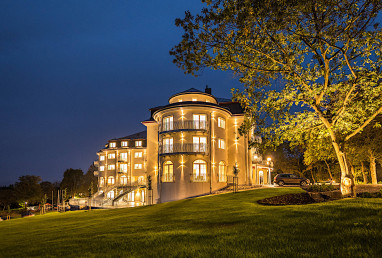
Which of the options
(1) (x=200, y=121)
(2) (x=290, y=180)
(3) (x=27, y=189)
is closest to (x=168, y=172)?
(1) (x=200, y=121)

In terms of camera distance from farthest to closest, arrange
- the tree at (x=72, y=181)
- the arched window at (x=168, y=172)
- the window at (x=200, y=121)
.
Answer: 1. the tree at (x=72, y=181)
2. the window at (x=200, y=121)
3. the arched window at (x=168, y=172)

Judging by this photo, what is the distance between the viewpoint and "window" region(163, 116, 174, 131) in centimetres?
3469

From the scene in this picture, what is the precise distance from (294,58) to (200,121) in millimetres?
19864

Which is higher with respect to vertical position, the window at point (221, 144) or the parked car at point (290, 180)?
the window at point (221, 144)

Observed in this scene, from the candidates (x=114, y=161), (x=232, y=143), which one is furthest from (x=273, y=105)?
(x=114, y=161)

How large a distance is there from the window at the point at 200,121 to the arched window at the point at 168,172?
17.7 ft

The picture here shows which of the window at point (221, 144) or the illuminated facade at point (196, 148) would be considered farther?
the window at point (221, 144)

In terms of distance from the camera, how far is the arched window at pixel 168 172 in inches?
1321

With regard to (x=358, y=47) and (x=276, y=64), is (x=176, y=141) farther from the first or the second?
(x=358, y=47)

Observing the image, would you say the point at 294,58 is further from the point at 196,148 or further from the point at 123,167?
the point at 123,167

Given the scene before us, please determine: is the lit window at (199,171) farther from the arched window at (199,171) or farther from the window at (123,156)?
the window at (123,156)

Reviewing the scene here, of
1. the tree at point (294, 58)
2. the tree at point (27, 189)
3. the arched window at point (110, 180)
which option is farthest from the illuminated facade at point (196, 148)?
the tree at point (27, 189)

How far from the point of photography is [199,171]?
33.5 meters

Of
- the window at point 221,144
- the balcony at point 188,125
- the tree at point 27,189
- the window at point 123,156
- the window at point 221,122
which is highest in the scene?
the window at point 221,122
